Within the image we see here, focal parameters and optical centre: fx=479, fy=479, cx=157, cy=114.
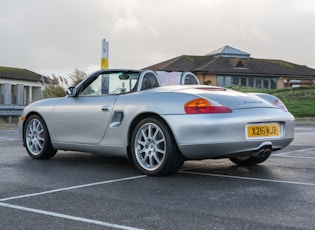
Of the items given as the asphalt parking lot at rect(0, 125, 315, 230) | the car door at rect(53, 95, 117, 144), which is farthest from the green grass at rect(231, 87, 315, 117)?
the car door at rect(53, 95, 117, 144)

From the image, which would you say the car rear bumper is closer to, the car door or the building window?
the car door

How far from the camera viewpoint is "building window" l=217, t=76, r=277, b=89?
50719 millimetres

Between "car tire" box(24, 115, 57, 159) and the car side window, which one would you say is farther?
"car tire" box(24, 115, 57, 159)

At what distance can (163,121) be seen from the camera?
17.9 feet

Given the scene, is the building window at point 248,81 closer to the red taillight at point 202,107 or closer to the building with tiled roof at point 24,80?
the building with tiled roof at point 24,80

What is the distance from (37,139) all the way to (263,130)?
3.48 meters

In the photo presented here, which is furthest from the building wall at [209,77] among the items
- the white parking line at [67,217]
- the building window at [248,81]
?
the white parking line at [67,217]

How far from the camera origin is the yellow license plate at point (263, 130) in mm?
5305

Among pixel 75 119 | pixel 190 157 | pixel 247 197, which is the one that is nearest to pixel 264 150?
pixel 190 157

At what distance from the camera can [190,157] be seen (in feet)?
17.4

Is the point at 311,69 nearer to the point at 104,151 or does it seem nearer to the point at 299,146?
the point at 299,146

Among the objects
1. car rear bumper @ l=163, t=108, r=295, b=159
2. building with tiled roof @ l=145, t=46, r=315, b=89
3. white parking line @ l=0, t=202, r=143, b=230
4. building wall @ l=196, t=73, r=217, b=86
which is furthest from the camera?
building with tiled roof @ l=145, t=46, r=315, b=89

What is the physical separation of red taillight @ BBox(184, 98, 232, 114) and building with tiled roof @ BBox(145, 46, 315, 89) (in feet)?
142

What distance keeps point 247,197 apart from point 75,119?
118 inches
